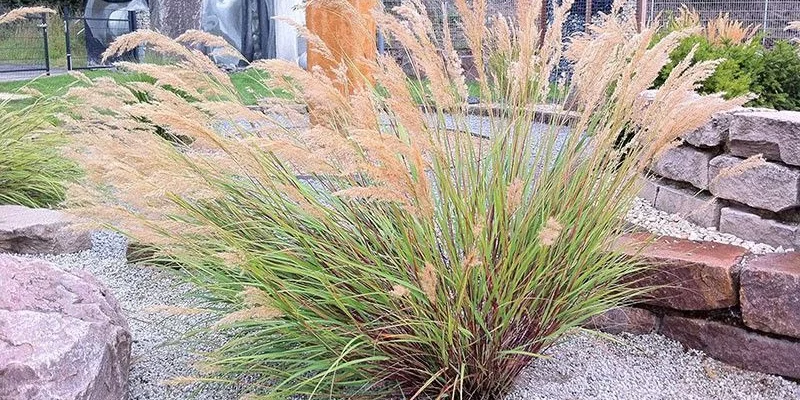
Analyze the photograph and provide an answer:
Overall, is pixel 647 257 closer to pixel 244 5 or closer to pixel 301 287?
pixel 301 287

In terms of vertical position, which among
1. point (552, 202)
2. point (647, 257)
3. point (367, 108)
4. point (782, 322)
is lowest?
point (782, 322)

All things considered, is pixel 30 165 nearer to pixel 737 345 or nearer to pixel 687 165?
pixel 687 165

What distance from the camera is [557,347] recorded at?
7.41 ft

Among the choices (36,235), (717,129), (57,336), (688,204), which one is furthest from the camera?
(36,235)

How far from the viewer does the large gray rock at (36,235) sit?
3.22m

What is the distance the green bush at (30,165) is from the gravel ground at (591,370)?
57.9 inches

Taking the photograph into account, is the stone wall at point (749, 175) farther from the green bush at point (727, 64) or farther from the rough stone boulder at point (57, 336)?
the rough stone boulder at point (57, 336)

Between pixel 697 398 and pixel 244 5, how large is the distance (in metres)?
11.9

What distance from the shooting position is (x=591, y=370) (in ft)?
7.07

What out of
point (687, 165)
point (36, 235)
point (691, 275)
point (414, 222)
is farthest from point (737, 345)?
point (36, 235)

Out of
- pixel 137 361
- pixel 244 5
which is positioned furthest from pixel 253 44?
pixel 137 361

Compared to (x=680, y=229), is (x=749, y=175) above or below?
above

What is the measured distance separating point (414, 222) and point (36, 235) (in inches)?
84.7

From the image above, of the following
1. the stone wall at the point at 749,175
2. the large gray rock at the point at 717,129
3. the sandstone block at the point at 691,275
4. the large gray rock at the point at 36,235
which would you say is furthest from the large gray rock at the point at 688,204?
the large gray rock at the point at 36,235
